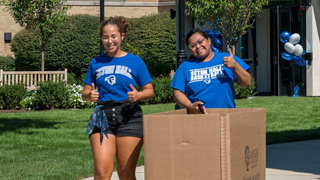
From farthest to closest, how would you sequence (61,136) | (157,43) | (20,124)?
1. (157,43)
2. (20,124)
3. (61,136)

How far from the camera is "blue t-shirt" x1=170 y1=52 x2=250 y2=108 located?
4996 mm

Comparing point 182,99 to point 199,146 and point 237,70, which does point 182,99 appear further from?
point 199,146

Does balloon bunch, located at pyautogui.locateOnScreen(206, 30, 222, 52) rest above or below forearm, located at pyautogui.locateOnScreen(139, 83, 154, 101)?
above

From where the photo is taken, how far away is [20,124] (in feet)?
45.5

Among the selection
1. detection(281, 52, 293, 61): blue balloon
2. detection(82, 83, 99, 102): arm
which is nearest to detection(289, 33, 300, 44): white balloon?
detection(281, 52, 293, 61): blue balloon

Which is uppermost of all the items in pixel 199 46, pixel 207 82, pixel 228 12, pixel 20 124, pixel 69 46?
pixel 228 12

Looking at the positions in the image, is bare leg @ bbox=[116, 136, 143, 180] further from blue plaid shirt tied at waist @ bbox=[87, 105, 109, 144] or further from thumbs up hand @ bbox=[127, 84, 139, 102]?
thumbs up hand @ bbox=[127, 84, 139, 102]

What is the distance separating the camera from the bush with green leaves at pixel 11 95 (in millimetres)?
18594

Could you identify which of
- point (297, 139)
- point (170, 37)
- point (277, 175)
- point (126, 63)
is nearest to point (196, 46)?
point (126, 63)

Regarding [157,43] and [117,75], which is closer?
[117,75]

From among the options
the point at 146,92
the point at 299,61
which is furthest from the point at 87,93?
the point at 299,61

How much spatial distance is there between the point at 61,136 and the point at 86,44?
778 inches

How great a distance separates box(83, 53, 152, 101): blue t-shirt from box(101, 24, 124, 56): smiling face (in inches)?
2.9

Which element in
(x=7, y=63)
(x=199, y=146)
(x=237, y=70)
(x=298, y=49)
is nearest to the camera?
(x=199, y=146)
